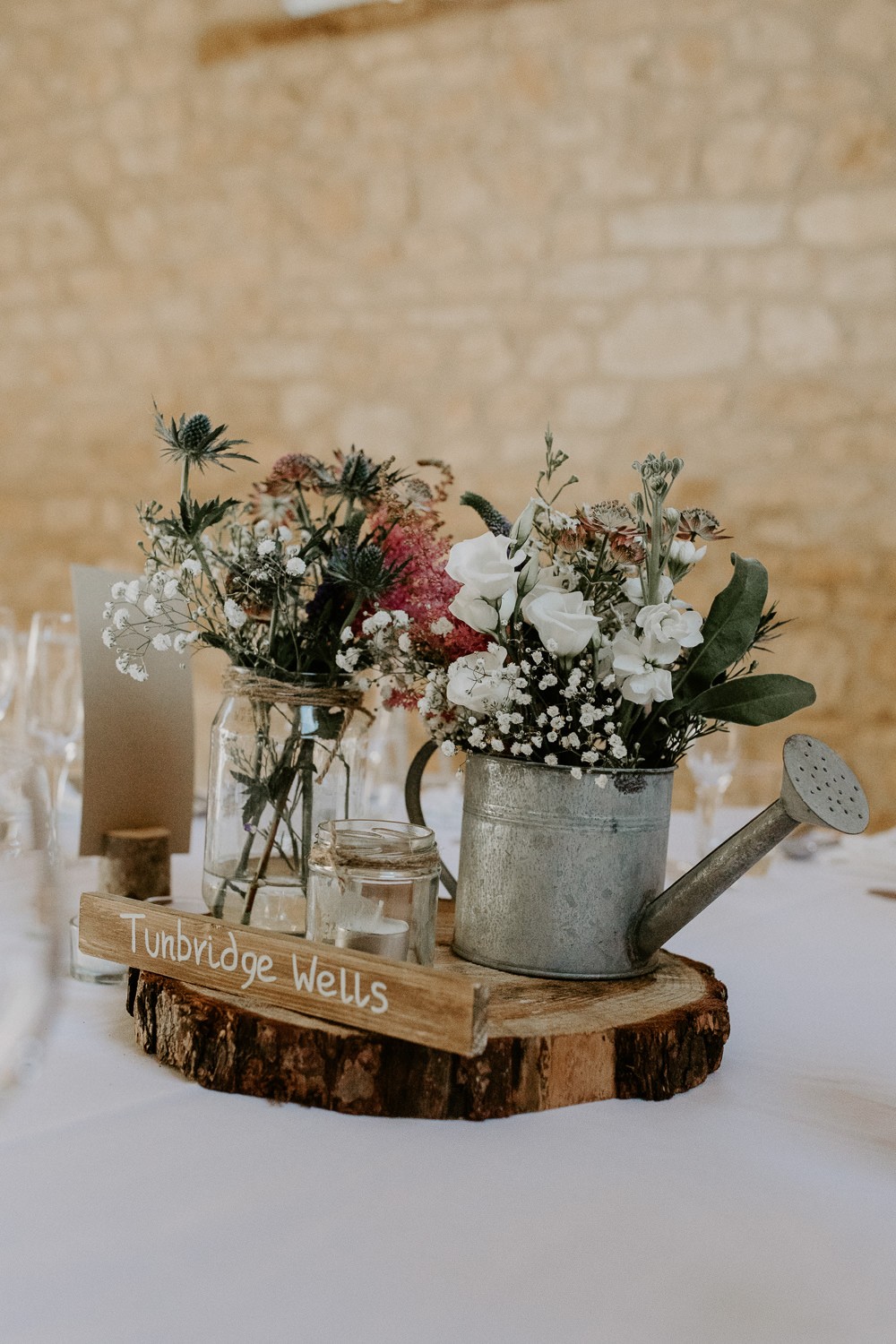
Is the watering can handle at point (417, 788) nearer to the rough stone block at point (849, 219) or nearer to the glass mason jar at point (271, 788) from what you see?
the glass mason jar at point (271, 788)

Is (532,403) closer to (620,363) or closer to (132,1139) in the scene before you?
(620,363)

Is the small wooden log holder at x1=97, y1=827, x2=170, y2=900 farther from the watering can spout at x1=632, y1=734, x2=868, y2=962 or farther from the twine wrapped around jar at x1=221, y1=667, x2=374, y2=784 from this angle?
the watering can spout at x1=632, y1=734, x2=868, y2=962

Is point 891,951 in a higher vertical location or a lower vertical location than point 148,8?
lower

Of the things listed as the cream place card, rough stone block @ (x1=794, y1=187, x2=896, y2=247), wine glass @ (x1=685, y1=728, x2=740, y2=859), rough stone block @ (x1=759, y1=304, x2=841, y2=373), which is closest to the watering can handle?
the cream place card

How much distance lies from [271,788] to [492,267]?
326 cm

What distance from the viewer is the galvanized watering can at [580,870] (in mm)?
865

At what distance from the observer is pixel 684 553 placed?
0.89 metres

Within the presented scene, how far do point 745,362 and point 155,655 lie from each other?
2.80m

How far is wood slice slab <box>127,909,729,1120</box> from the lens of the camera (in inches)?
29.3

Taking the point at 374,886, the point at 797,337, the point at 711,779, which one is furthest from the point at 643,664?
the point at 797,337

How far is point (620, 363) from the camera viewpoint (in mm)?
3736

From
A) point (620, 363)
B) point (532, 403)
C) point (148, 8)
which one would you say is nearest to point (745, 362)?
point (620, 363)

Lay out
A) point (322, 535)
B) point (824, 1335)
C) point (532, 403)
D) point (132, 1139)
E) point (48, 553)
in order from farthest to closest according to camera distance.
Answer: point (48, 553)
point (532, 403)
point (322, 535)
point (132, 1139)
point (824, 1335)

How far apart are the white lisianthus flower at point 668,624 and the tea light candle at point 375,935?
0.27m
